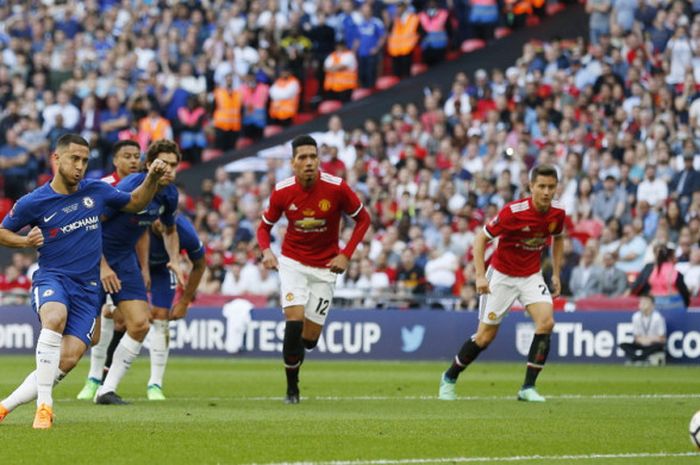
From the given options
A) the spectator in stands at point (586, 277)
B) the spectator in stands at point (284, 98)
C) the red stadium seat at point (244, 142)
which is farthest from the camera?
the red stadium seat at point (244, 142)

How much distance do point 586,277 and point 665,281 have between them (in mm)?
1764

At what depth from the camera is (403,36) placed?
114ft

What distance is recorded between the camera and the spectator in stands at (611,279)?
2589 centimetres

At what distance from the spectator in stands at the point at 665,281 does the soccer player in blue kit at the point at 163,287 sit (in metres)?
10.2

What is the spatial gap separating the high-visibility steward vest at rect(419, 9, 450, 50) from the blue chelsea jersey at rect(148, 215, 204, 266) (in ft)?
60.0

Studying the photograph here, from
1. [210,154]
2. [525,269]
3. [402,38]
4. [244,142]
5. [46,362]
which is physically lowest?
[46,362]

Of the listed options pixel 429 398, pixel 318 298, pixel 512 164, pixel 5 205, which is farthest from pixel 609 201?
pixel 5 205

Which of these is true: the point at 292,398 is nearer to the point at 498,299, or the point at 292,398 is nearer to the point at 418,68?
the point at 498,299

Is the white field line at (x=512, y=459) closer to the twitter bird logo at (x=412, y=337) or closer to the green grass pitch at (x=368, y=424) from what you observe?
the green grass pitch at (x=368, y=424)

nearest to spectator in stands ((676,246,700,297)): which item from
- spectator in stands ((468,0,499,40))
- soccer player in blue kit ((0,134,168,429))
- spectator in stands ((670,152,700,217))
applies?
spectator in stands ((670,152,700,217))

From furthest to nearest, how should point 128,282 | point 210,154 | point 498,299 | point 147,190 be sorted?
point 210,154, point 498,299, point 128,282, point 147,190

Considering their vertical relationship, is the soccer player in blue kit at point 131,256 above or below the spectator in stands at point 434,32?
below

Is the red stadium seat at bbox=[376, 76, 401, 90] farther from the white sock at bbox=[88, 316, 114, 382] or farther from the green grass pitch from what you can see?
the white sock at bbox=[88, 316, 114, 382]

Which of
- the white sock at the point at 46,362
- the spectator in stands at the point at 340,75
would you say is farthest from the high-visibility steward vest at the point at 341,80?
the white sock at the point at 46,362
